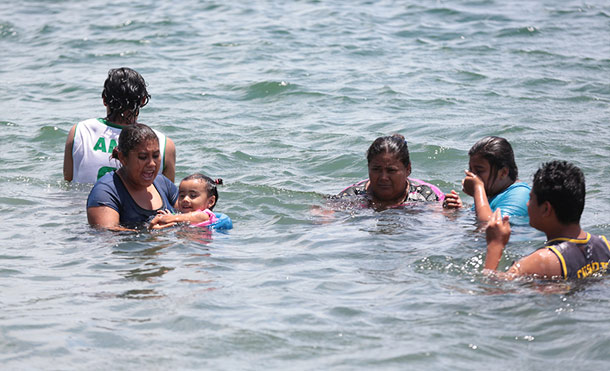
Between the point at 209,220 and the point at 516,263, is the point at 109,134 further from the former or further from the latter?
the point at 516,263

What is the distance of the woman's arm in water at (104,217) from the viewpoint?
7.06 m

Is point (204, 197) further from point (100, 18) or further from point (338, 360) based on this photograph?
point (100, 18)

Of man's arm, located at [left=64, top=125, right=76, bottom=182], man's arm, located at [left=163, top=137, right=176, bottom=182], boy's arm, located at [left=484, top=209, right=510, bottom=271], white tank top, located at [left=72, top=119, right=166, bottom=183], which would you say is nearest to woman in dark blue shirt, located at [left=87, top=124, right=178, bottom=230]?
man's arm, located at [left=163, top=137, right=176, bottom=182]

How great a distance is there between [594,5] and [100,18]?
1223 centimetres

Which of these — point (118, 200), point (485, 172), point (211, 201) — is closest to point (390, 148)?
point (485, 172)

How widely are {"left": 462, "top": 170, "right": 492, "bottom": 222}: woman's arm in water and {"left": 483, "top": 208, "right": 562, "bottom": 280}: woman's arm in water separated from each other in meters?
1.03

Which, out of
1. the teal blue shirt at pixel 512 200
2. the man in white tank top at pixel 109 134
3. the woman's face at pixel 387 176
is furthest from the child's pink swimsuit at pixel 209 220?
the teal blue shirt at pixel 512 200

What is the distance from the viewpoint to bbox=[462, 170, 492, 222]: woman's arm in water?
22.9 feet

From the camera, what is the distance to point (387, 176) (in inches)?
324

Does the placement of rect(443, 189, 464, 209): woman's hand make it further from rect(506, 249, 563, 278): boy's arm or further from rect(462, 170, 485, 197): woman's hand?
rect(506, 249, 563, 278): boy's arm

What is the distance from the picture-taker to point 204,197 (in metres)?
7.57

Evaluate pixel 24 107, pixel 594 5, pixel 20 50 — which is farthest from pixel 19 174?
pixel 594 5

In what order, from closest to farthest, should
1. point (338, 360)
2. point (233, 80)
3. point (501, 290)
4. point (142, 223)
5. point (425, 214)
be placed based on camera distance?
1. point (338, 360)
2. point (501, 290)
3. point (142, 223)
4. point (425, 214)
5. point (233, 80)

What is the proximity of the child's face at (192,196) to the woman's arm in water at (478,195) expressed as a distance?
233 centimetres
